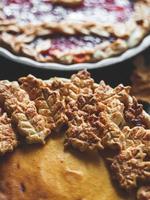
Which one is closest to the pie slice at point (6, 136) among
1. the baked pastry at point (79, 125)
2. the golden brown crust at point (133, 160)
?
the baked pastry at point (79, 125)

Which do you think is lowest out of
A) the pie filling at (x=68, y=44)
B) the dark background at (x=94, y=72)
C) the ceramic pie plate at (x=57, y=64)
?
the dark background at (x=94, y=72)

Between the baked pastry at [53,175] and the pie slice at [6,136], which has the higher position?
the pie slice at [6,136]

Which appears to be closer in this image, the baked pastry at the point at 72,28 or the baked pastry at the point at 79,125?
the baked pastry at the point at 79,125

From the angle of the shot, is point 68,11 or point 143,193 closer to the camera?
point 143,193

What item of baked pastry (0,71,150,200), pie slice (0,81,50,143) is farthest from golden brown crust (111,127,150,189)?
pie slice (0,81,50,143)

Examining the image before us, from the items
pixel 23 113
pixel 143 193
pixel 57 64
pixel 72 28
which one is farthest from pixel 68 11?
pixel 143 193

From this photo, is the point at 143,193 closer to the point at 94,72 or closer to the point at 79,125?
the point at 79,125

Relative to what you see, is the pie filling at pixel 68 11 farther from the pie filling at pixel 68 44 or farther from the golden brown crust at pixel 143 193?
the golden brown crust at pixel 143 193
